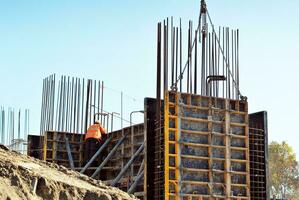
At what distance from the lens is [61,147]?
2575 centimetres

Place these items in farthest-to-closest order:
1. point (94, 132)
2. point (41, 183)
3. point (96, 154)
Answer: point (94, 132) → point (96, 154) → point (41, 183)

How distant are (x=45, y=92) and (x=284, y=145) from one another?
3131 centimetres

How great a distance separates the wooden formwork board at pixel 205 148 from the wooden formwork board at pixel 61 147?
898 centimetres

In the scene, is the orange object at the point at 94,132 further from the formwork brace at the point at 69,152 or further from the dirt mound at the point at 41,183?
the dirt mound at the point at 41,183

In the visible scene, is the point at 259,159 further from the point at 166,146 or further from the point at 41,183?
the point at 41,183

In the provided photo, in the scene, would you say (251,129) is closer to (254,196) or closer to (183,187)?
(254,196)

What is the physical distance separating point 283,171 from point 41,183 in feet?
140

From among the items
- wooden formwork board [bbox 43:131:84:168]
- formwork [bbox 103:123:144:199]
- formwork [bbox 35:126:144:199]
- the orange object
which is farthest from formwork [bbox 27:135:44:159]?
formwork [bbox 103:123:144:199]

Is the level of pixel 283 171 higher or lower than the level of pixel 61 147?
lower

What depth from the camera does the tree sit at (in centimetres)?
5009

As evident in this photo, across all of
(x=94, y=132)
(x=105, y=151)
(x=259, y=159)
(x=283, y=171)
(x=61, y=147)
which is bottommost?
(x=283, y=171)

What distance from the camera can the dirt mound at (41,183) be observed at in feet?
33.4

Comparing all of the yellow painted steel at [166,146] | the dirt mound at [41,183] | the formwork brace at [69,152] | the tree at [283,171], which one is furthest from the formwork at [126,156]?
the tree at [283,171]

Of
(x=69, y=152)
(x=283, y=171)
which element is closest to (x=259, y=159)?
(x=69, y=152)
